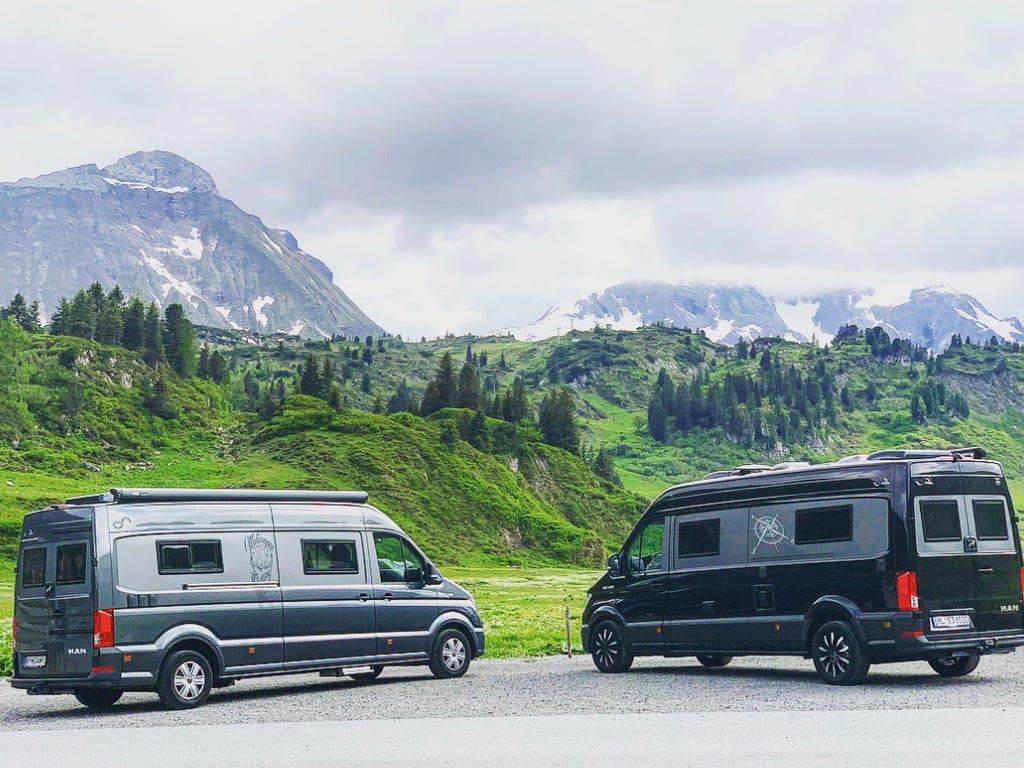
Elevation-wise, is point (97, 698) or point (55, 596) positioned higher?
point (55, 596)

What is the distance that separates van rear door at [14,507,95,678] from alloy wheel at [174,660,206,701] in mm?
1492

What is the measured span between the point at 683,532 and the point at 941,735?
34.3 feet

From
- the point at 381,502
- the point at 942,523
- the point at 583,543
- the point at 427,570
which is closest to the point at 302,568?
the point at 427,570

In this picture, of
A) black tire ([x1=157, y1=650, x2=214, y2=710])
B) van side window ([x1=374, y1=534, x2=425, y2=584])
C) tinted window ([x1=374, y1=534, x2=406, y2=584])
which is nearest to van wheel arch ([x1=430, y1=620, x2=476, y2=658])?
van side window ([x1=374, y1=534, x2=425, y2=584])

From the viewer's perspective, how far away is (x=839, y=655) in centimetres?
2250

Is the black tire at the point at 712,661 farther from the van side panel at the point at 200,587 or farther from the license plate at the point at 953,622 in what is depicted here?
the van side panel at the point at 200,587

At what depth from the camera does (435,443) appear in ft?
509

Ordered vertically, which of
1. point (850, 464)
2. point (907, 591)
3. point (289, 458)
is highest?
point (289, 458)

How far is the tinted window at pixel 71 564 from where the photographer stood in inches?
853

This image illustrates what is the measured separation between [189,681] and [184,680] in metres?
0.10

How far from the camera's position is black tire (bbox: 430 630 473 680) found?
25.8 meters

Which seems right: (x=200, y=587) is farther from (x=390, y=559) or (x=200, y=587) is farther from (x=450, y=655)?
(x=450, y=655)

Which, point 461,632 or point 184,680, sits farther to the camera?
point 461,632

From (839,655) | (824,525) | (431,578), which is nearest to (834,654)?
(839,655)
